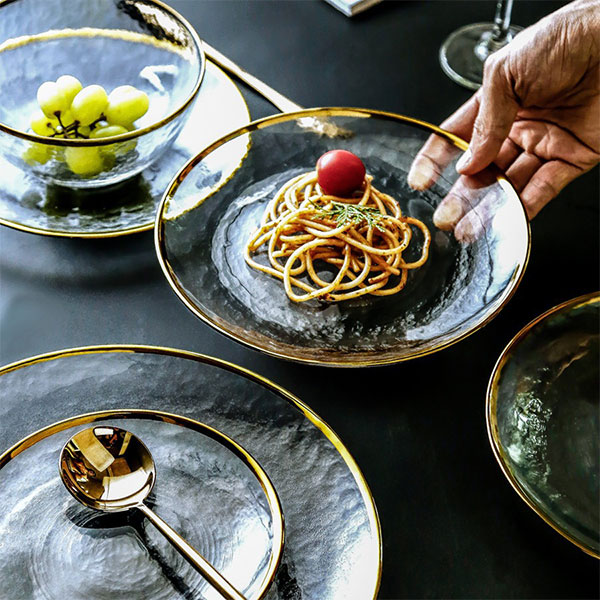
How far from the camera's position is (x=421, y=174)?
41.2 inches

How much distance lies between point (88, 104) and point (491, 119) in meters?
0.56

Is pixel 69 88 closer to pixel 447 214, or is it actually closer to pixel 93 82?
pixel 93 82

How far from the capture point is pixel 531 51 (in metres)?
1.10

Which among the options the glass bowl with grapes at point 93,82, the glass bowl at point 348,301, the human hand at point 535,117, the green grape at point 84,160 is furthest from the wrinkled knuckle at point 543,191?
the green grape at point 84,160

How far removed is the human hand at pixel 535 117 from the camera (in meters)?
1.03

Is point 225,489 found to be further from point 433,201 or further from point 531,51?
point 531,51

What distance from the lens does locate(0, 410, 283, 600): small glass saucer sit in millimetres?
639

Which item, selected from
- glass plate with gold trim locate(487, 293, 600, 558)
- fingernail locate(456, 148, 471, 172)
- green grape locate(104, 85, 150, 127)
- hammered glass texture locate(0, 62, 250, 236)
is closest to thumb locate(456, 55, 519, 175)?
fingernail locate(456, 148, 471, 172)

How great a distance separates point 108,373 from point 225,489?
0.18 m

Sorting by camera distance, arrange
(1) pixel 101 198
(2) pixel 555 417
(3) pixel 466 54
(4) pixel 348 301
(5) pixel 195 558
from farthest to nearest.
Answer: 1. (3) pixel 466 54
2. (1) pixel 101 198
3. (4) pixel 348 301
4. (2) pixel 555 417
5. (5) pixel 195 558

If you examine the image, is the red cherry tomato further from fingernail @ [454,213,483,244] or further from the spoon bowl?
the spoon bowl

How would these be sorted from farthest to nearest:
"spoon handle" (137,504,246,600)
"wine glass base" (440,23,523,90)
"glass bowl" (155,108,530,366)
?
"wine glass base" (440,23,523,90)
"glass bowl" (155,108,530,366)
"spoon handle" (137,504,246,600)

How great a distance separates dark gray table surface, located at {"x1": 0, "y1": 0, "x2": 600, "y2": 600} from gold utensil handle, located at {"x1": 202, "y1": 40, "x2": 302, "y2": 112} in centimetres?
2

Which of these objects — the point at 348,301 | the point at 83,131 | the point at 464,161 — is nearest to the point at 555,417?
the point at 348,301
